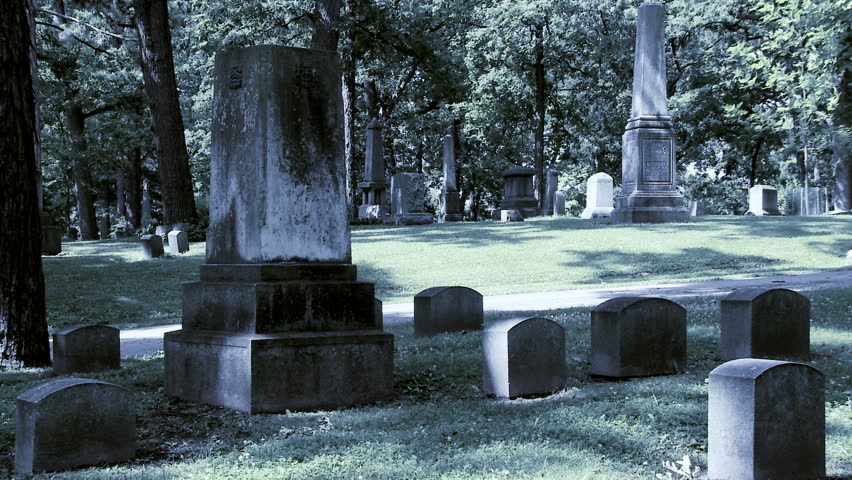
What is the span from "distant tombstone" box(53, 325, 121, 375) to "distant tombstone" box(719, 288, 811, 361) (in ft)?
19.4

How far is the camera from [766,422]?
4.34 meters

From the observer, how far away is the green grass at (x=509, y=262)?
1531 cm

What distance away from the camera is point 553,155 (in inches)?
2040

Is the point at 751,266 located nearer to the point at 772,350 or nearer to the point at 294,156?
the point at 772,350

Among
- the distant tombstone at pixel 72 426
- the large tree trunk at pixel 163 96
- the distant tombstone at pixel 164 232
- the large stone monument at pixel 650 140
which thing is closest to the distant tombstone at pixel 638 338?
the distant tombstone at pixel 72 426

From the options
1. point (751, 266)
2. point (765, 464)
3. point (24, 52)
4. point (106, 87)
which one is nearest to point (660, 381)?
point (765, 464)

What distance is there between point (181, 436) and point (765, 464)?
147 inches

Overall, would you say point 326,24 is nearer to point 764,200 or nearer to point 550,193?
point 550,193

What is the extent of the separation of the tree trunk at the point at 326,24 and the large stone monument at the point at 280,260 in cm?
1830

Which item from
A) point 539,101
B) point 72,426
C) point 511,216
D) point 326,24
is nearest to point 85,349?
point 72,426

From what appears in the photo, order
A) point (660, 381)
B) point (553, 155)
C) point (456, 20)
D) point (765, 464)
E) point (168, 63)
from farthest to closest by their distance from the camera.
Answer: point (553, 155), point (456, 20), point (168, 63), point (660, 381), point (765, 464)

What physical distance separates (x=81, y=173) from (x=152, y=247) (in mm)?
20003

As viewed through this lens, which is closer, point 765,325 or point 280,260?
point 280,260

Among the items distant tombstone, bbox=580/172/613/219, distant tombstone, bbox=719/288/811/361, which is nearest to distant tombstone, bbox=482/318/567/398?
distant tombstone, bbox=719/288/811/361
